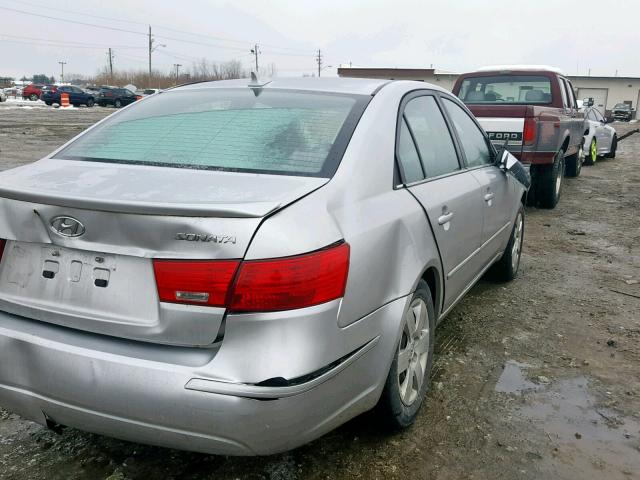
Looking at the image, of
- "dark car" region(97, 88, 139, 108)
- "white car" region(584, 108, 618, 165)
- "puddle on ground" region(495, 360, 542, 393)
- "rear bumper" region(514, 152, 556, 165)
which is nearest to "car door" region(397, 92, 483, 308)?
"puddle on ground" region(495, 360, 542, 393)

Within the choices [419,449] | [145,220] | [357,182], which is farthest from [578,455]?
[145,220]

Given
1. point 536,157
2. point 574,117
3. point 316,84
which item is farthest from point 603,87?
point 316,84

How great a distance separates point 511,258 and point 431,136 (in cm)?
218

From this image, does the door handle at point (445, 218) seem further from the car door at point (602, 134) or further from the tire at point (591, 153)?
the car door at point (602, 134)

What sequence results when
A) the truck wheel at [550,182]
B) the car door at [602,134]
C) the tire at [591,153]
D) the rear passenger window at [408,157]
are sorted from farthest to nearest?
the car door at [602,134]
the tire at [591,153]
the truck wheel at [550,182]
the rear passenger window at [408,157]

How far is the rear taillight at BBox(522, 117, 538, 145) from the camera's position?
7540 mm

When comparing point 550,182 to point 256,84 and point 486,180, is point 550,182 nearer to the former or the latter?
point 486,180

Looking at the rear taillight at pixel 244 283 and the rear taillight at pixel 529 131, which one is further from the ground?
the rear taillight at pixel 529 131

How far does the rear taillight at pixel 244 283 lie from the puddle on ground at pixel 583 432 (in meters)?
1.51

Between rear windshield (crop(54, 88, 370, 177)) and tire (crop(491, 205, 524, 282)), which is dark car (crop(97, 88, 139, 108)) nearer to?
tire (crop(491, 205, 524, 282))

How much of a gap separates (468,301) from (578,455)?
2125 mm

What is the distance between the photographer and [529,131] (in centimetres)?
760

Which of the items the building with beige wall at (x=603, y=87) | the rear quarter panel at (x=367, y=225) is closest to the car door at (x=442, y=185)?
the rear quarter panel at (x=367, y=225)

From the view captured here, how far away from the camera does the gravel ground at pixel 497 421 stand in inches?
99.8
